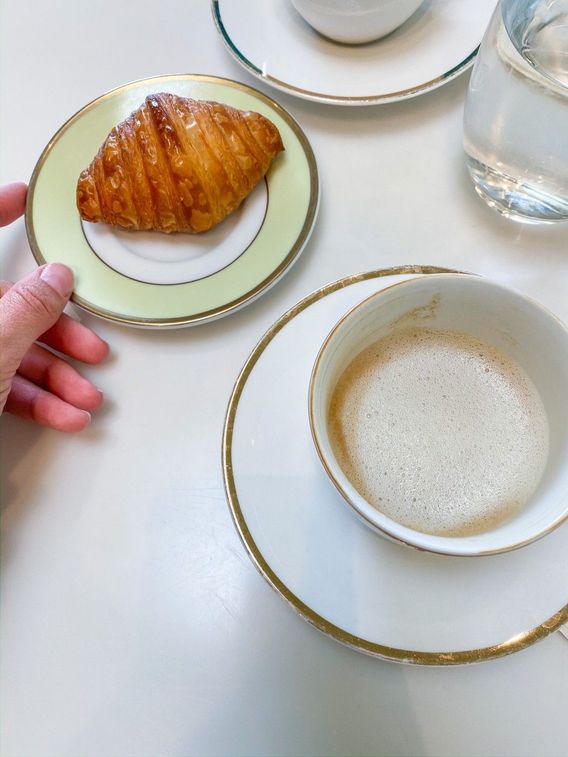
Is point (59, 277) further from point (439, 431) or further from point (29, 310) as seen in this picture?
point (439, 431)

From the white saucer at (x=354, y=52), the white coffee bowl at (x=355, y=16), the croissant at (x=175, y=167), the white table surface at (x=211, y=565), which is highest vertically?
the white coffee bowl at (x=355, y=16)

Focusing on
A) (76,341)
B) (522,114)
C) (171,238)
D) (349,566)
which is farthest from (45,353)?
(522,114)

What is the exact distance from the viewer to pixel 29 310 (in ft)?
1.95

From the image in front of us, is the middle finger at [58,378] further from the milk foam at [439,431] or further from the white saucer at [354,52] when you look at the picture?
the white saucer at [354,52]

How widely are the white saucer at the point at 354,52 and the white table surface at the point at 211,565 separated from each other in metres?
0.05

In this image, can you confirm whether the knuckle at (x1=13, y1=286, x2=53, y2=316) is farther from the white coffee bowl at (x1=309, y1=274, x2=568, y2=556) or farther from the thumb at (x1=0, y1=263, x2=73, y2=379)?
the white coffee bowl at (x1=309, y1=274, x2=568, y2=556)

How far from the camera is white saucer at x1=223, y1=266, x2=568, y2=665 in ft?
1.53

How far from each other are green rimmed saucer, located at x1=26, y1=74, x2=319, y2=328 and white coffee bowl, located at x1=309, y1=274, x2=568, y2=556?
0.20 metres

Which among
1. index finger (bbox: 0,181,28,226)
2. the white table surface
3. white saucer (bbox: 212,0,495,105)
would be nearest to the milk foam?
the white table surface

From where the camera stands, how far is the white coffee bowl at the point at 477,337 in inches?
15.1

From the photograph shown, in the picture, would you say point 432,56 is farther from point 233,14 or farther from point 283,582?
point 283,582

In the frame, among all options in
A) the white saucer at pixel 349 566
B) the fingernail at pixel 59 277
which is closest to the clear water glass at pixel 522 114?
the white saucer at pixel 349 566

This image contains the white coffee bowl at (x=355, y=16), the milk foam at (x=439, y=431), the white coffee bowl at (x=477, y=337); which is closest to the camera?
the white coffee bowl at (x=477, y=337)

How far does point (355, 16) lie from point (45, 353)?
570 mm
